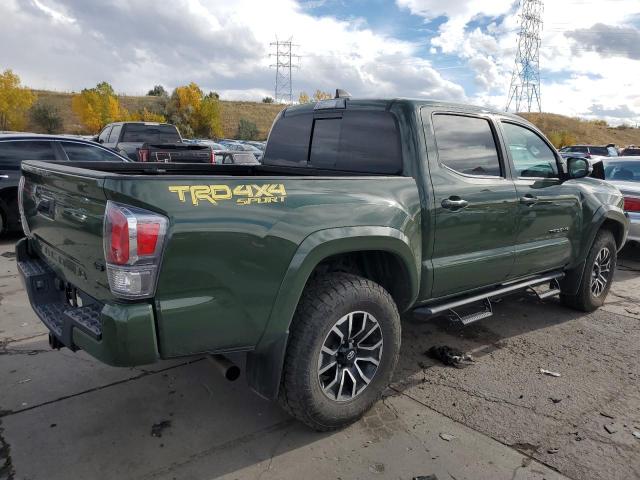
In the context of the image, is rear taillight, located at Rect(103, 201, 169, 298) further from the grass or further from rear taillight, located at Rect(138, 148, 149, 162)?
the grass

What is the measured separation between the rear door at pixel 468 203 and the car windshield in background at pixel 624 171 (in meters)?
5.64

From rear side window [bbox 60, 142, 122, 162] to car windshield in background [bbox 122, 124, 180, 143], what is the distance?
6.02 metres

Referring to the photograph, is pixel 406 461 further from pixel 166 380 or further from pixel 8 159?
pixel 8 159

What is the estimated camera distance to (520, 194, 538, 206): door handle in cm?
406

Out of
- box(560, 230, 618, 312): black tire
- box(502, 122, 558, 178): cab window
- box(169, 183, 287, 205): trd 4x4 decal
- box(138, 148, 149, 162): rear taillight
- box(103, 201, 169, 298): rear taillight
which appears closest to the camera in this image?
box(103, 201, 169, 298): rear taillight

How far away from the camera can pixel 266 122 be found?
82.9 m

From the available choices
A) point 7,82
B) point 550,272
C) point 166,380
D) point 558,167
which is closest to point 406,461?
point 166,380

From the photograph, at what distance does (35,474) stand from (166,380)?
112 cm

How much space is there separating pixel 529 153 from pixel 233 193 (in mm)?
3091

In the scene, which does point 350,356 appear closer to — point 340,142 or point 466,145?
point 340,142

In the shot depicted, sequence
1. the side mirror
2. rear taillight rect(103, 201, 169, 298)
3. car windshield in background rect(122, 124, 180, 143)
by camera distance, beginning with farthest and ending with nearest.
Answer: car windshield in background rect(122, 124, 180, 143) < the side mirror < rear taillight rect(103, 201, 169, 298)

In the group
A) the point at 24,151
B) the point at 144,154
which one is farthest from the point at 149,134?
the point at 24,151


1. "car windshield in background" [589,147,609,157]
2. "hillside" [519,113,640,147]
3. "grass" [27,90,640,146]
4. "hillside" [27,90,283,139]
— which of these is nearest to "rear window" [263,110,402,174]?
"car windshield in background" [589,147,609,157]

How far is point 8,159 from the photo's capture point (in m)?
7.71
